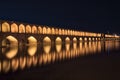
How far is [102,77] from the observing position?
7754 mm

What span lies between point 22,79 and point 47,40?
1549 inches

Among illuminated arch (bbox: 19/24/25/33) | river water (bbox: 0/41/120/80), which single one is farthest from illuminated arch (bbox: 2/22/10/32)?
river water (bbox: 0/41/120/80)

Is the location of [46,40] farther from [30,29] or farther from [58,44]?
[58,44]

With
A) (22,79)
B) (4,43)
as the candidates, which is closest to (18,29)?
(4,43)

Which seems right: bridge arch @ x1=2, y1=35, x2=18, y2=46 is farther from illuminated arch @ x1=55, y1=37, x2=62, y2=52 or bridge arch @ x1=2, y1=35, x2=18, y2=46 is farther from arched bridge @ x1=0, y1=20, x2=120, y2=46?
illuminated arch @ x1=55, y1=37, x2=62, y2=52

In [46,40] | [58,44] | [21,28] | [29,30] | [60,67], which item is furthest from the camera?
[46,40]

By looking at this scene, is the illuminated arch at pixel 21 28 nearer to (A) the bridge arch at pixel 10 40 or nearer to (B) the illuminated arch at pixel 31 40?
(A) the bridge arch at pixel 10 40

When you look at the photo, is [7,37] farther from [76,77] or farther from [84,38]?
A: [84,38]

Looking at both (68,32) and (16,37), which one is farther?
(68,32)

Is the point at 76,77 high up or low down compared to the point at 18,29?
down

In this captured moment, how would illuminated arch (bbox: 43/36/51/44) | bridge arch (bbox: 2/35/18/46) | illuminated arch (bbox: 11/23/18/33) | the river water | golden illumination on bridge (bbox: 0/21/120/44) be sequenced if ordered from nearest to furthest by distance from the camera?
the river water, bridge arch (bbox: 2/35/18/46), golden illumination on bridge (bbox: 0/21/120/44), illuminated arch (bbox: 11/23/18/33), illuminated arch (bbox: 43/36/51/44)

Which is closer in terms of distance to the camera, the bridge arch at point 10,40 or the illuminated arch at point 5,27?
the illuminated arch at point 5,27

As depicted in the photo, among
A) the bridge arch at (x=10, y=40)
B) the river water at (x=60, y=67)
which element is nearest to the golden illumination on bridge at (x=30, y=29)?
the bridge arch at (x=10, y=40)

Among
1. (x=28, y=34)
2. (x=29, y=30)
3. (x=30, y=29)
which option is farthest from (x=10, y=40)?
(x=30, y=29)
